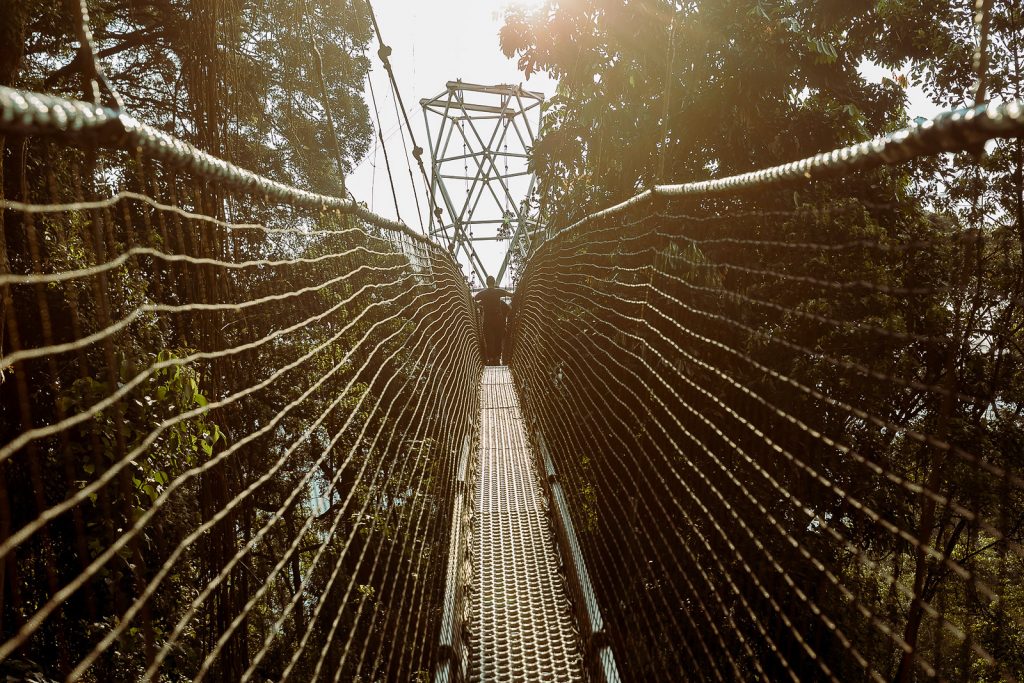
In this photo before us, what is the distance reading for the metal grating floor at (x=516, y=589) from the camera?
172 centimetres

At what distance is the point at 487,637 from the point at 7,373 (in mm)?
1838

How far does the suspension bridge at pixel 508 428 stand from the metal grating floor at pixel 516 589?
1 cm

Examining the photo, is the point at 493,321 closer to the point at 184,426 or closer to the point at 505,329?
the point at 505,329

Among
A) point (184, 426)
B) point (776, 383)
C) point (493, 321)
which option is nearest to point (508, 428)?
point (776, 383)

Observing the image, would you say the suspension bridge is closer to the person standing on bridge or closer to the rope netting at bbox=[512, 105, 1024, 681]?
the rope netting at bbox=[512, 105, 1024, 681]

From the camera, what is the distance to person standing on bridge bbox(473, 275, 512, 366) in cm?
885

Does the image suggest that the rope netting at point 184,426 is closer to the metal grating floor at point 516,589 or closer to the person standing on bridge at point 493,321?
the metal grating floor at point 516,589

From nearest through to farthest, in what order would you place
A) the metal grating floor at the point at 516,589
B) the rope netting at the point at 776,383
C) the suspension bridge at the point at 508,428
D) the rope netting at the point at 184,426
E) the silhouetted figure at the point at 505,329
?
the suspension bridge at the point at 508,428 → the rope netting at the point at 184,426 → the metal grating floor at the point at 516,589 → the rope netting at the point at 776,383 → the silhouetted figure at the point at 505,329

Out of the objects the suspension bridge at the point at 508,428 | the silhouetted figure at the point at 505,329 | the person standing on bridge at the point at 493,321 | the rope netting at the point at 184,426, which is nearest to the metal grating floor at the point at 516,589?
the suspension bridge at the point at 508,428

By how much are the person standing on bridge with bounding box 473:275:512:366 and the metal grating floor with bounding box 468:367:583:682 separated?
5514 millimetres

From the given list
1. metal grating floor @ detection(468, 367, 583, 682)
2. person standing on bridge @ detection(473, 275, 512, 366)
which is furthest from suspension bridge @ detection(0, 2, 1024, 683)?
person standing on bridge @ detection(473, 275, 512, 366)

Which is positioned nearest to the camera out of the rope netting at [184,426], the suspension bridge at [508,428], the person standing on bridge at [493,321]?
the suspension bridge at [508,428]

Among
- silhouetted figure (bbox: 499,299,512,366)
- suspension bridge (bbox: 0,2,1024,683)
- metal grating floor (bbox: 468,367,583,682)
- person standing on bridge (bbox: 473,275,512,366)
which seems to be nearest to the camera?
suspension bridge (bbox: 0,2,1024,683)

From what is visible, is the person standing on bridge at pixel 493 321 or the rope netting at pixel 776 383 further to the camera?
the person standing on bridge at pixel 493 321
